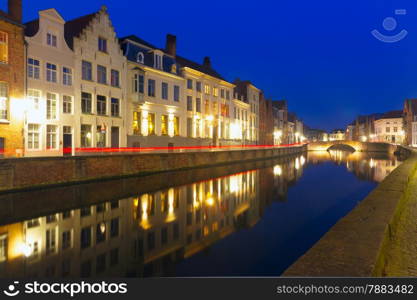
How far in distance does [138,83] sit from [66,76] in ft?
23.4

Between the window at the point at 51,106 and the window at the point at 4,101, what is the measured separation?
10.4 feet

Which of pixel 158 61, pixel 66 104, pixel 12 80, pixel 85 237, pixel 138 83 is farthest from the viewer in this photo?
pixel 158 61

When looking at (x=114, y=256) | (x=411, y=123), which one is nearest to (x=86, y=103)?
(x=114, y=256)

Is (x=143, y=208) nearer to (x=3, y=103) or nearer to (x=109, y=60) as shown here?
(x=3, y=103)

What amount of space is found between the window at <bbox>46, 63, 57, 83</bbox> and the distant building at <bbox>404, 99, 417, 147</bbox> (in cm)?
8081

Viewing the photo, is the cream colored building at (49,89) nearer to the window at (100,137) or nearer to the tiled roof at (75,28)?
the tiled roof at (75,28)

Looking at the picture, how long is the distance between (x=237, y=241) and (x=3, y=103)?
17.8 m

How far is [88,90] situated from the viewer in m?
24.7

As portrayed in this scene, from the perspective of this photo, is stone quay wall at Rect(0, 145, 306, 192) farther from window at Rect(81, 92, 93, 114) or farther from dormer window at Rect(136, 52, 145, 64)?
dormer window at Rect(136, 52, 145, 64)

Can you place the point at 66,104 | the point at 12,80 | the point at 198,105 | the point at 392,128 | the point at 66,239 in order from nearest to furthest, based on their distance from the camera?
the point at 66,239 → the point at 12,80 → the point at 66,104 → the point at 198,105 → the point at 392,128

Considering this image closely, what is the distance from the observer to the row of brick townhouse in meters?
19.4

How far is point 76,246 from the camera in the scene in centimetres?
846
